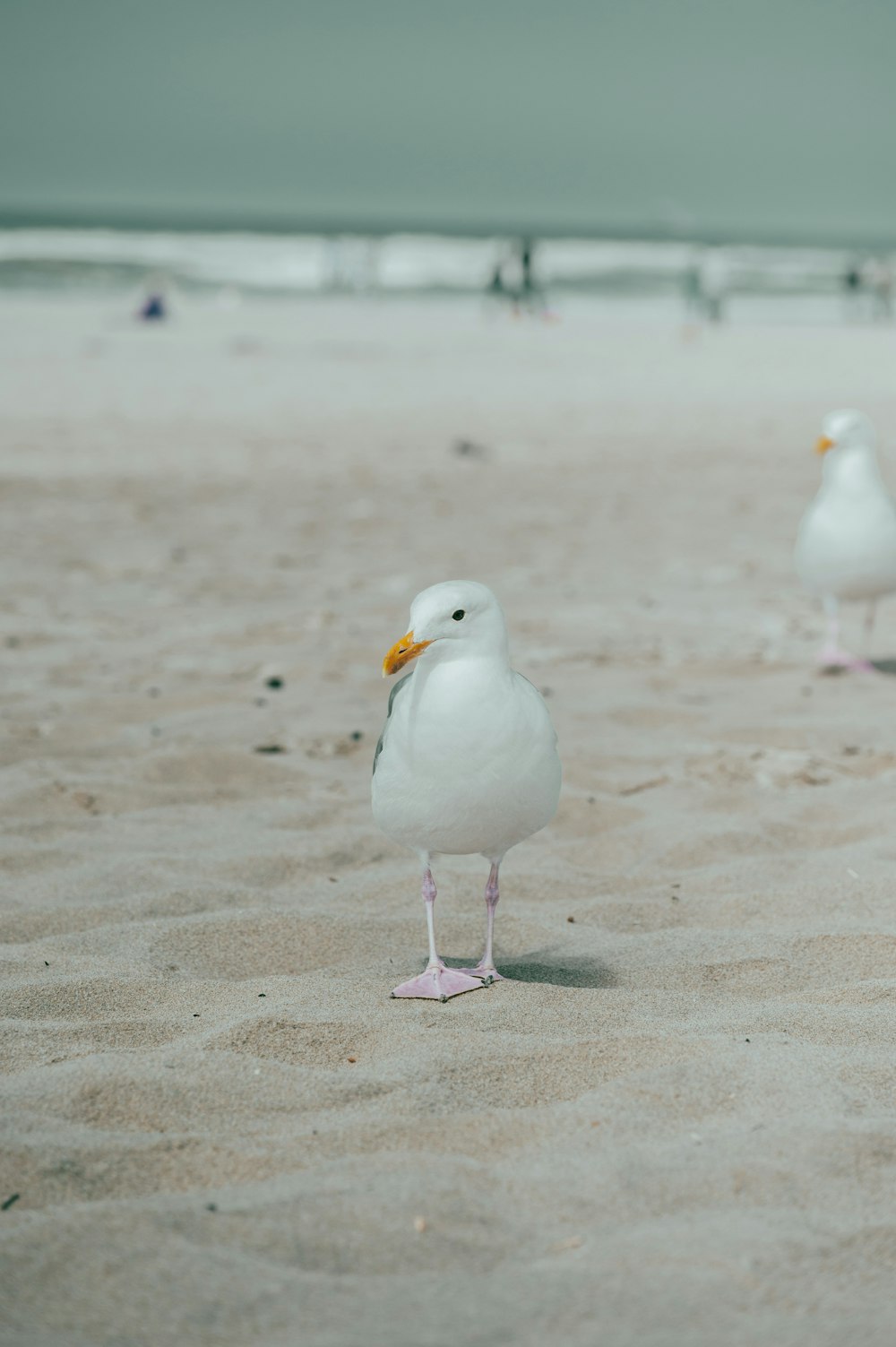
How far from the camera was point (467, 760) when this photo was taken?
276cm

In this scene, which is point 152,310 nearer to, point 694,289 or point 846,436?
point 694,289

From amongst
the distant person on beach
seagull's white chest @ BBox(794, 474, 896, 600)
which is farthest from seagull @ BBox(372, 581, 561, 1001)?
the distant person on beach

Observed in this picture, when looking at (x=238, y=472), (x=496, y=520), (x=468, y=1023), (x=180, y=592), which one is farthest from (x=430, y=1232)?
(x=238, y=472)

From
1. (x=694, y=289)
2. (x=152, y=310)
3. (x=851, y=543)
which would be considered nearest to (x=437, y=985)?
(x=851, y=543)

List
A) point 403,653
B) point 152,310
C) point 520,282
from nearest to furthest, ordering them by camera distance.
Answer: point 403,653, point 152,310, point 520,282

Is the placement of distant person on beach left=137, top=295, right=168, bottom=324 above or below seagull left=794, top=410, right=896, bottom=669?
above

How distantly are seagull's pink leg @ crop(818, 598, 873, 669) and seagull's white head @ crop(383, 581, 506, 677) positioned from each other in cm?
323

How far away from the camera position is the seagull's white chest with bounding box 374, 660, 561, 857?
109 inches

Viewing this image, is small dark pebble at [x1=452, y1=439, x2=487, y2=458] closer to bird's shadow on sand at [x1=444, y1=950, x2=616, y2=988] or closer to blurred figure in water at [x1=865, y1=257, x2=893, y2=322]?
bird's shadow on sand at [x1=444, y1=950, x2=616, y2=988]

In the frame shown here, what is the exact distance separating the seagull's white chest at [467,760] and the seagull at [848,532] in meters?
3.02

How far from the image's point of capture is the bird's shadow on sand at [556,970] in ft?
10.2

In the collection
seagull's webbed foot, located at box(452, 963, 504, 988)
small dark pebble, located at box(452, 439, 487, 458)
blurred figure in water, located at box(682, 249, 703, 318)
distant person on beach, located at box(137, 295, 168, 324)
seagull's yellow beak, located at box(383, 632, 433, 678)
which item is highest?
blurred figure in water, located at box(682, 249, 703, 318)

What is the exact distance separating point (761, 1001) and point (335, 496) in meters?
7.73

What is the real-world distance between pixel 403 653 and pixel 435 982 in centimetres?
71
